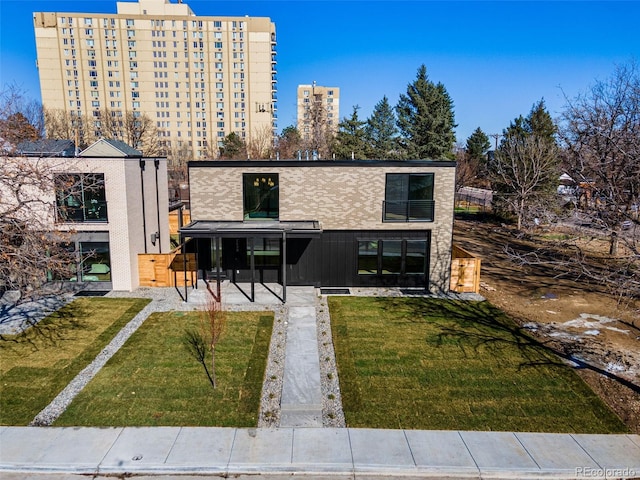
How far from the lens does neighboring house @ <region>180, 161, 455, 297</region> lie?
1891cm

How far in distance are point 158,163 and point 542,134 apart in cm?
3414

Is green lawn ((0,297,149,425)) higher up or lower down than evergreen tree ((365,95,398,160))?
lower down

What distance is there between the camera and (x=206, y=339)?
45.2 ft

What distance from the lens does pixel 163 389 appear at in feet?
35.1

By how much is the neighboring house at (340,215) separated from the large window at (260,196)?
0.15 feet

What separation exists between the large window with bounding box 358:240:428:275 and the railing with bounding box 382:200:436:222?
42.9 inches

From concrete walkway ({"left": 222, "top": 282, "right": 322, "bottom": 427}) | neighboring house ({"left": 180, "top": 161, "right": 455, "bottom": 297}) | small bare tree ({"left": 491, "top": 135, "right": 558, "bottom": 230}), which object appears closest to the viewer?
concrete walkway ({"left": 222, "top": 282, "right": 322, "bottom": 427})

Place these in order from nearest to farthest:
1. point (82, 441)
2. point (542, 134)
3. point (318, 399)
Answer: point (82, 441)
point (318, 399)
point (542, 134)

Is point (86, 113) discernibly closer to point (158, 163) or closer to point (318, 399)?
point (158, 163)

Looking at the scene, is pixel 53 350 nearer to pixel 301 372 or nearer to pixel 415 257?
pixel 301 372

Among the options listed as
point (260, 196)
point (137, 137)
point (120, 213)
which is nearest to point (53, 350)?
point (120, 213)

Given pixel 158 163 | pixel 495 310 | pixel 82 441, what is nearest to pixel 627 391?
pixel 495 310

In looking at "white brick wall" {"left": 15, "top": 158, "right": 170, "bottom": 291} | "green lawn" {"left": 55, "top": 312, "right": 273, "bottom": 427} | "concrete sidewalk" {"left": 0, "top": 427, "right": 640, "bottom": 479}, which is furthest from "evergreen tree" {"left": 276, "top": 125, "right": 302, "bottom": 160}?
"concrete sidewalk" {"left": 0, "top": 427, "right": 640, "bottom": 479}

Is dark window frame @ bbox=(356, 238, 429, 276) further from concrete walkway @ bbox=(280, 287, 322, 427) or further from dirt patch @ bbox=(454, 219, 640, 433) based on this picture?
concrete walkway @ bbox=(280, 287, 322, 427)
